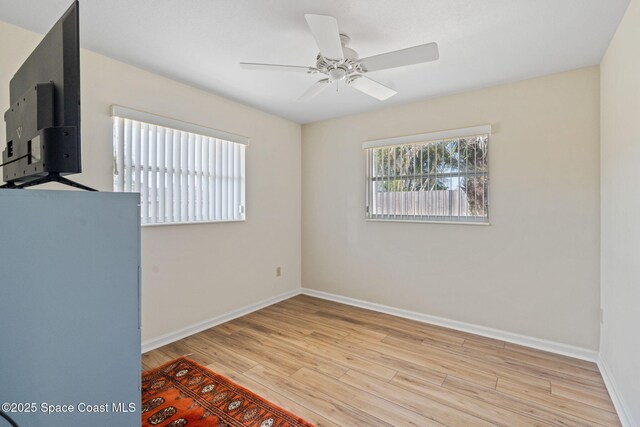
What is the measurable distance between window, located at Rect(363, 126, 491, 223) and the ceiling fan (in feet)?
3.55

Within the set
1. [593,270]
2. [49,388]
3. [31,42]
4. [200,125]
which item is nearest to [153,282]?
[200,125]

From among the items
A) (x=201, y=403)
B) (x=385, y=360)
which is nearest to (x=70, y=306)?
(x=201, y=403)

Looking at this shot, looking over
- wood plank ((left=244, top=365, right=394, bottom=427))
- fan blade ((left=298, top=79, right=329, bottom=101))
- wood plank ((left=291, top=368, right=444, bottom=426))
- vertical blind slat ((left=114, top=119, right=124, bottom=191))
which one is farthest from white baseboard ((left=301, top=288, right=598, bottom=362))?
vertical blind slat ((left=114, top=119, right=124, bottom=191))

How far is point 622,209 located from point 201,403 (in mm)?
2935

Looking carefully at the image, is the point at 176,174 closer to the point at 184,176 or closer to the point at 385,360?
the point at 184,176

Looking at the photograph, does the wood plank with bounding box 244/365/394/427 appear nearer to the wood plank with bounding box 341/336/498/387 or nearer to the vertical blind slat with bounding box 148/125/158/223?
the wood plank with bounding box 341/336/498/387

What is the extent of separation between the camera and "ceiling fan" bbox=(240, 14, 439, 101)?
62.9 inches

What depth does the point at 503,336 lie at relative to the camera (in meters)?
2.81

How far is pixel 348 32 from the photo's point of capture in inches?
78.0

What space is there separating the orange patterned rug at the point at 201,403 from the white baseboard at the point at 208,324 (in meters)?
0.40

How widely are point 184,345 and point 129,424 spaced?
171 centimetres

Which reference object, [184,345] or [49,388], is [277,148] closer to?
[184,345]

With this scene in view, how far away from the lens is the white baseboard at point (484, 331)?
250 cm

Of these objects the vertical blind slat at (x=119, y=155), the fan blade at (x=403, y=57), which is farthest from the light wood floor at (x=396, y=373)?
the fan blade at (x=403, y=57)
